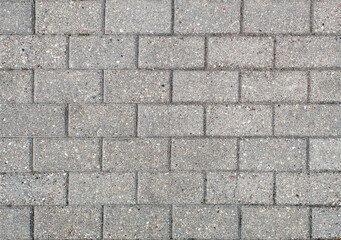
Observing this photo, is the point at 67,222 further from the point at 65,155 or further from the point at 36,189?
the point at 65,155

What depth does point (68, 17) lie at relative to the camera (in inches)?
86.9

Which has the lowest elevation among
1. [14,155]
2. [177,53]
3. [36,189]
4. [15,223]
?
[15,223]

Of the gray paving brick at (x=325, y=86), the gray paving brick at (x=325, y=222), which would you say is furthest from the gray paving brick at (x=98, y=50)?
the gray paving brick at (x=325, y=222)

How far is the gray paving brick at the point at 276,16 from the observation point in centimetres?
220

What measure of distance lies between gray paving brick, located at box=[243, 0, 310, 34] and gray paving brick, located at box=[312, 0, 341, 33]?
6cm

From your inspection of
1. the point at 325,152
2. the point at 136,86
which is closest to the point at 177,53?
the point at 136,86

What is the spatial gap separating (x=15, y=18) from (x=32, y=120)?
82 centimetres

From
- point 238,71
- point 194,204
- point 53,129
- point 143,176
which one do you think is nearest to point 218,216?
point 194,204

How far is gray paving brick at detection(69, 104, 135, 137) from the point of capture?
7.19 ft

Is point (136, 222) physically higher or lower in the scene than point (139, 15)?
lower

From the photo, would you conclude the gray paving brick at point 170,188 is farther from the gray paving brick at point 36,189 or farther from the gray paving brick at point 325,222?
the gray paving brick at point 325,222

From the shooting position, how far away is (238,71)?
7.20 feet

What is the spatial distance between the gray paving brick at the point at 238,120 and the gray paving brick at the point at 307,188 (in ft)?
1.35

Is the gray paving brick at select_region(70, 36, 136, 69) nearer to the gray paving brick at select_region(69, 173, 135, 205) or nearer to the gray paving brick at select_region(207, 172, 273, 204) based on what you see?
the gray paving brick at select_region(69, 173, 135, 205)
